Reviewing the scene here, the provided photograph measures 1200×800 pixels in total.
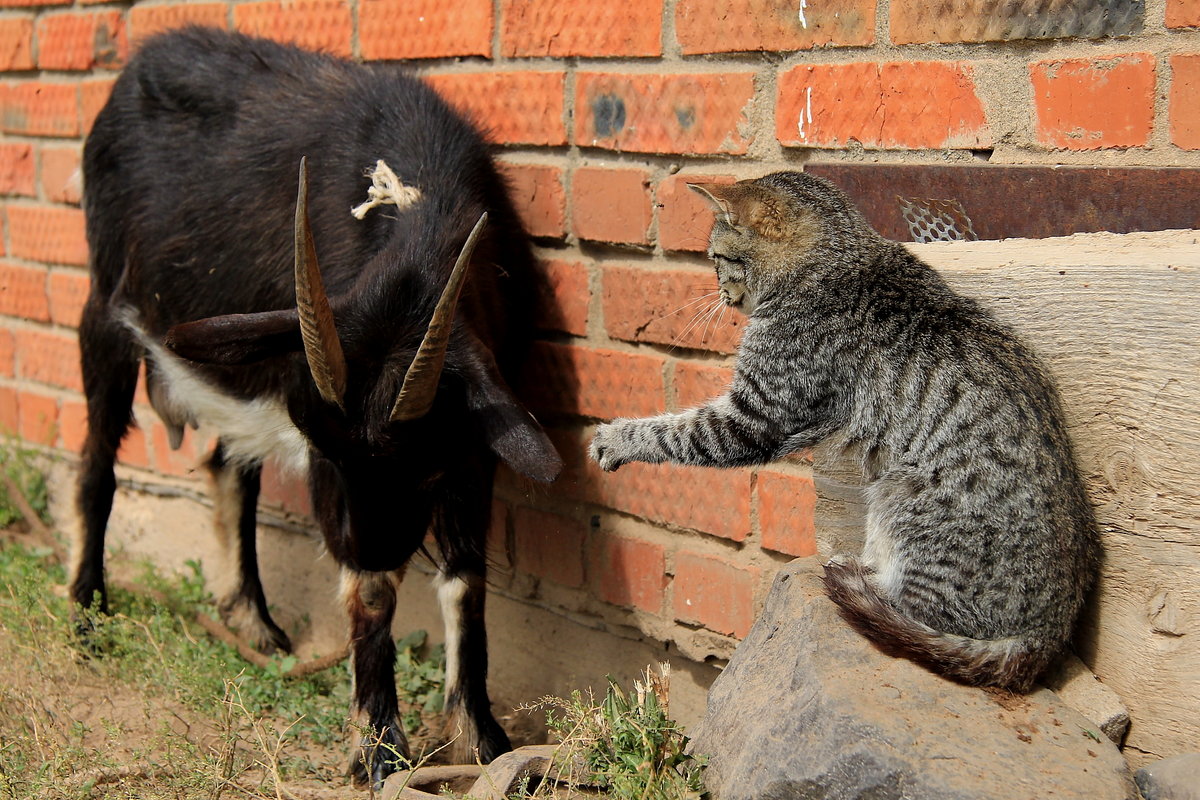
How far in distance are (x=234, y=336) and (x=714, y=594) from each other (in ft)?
4.49

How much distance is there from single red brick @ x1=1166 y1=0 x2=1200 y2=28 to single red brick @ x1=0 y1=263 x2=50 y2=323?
13.9 ft

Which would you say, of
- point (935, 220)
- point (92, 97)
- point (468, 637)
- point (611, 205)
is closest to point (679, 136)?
point (611, 205)

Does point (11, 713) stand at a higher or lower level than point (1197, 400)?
lower

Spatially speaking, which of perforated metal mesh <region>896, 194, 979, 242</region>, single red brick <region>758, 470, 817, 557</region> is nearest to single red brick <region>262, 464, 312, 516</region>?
single red brick <region>758, 470, 817, 557</region>

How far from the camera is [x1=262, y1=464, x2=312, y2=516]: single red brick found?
4.20 meters

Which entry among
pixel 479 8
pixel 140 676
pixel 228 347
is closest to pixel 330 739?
pixel 140 676

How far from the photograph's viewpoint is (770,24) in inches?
104

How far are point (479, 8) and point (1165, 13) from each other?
186cm

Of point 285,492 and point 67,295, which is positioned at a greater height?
point 67,295

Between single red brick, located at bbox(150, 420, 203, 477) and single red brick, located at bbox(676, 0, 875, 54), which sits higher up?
single red brick, located at bbox(676, 0, 875, 54)

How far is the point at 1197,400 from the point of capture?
194 centimetres

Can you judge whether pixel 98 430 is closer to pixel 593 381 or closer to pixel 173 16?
pixel 173 16

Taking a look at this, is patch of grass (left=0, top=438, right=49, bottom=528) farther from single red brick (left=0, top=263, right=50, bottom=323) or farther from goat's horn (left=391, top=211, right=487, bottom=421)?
goat's horn (left=391, top=211, right=487, bottom=421)

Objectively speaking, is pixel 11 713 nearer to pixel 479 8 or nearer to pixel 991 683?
pixel 479 8
